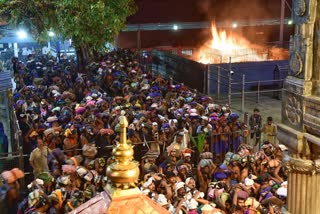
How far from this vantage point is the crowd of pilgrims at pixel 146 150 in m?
8.10

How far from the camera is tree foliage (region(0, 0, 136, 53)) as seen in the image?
62.0 ft

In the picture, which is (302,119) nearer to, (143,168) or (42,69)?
(143,168)

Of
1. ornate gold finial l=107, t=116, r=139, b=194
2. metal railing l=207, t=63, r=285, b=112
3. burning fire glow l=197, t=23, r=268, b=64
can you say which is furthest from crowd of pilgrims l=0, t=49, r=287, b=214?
burning fire glow l=197, t=23, r=268, b=64

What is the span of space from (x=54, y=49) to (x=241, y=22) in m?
11.9

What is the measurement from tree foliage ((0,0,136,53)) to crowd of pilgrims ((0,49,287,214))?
A: 90.2 inches

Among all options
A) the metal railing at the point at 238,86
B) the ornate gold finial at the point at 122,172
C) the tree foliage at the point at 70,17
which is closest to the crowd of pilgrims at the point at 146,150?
the tree foliage at the point at 70,17

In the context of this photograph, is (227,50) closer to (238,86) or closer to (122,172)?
(238,86)

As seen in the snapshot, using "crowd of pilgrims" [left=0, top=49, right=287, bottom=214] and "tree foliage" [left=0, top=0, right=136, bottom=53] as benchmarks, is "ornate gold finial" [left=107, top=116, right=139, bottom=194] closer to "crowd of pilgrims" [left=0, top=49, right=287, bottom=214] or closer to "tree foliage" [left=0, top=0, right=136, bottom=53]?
"crowd of pilgrims" [left=0, top=49, right=287, bottom=214]

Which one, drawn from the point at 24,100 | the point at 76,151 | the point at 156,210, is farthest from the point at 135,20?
the point at 156,210

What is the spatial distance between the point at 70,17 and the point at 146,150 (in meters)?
9.23

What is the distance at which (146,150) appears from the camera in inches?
444

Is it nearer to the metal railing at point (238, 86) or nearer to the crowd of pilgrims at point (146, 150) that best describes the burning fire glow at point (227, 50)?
the metal railing at point (238, 86)

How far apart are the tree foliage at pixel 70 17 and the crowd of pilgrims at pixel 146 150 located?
2290 millimetres

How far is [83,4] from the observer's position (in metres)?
18.9
